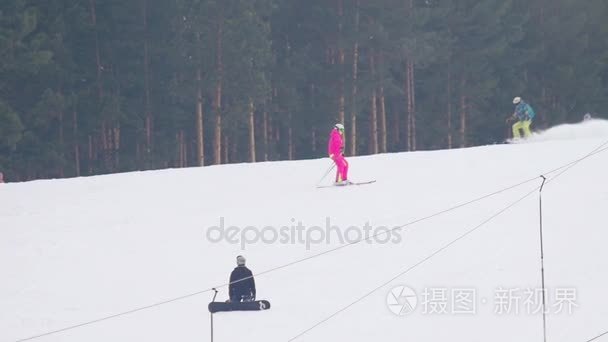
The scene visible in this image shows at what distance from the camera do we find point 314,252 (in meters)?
17.8

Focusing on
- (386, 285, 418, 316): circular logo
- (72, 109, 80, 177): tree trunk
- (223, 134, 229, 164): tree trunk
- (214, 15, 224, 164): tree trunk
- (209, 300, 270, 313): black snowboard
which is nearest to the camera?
(386, 285, 418, 316): circular logo

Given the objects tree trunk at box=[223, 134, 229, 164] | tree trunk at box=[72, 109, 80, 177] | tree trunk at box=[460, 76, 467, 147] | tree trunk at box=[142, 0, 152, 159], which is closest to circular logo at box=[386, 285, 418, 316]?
tree trunk at box=[72, 109, 80, 177]

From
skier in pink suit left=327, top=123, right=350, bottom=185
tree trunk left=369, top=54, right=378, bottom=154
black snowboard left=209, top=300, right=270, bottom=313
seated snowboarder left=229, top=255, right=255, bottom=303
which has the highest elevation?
tree trunk left=369, top=54, right=378, bottom=154

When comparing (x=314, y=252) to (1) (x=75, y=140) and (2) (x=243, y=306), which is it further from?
(1) (x=75, y=140)

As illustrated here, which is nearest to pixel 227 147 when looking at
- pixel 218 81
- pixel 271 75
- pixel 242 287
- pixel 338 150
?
pixel 271 75

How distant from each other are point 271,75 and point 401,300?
33755mm

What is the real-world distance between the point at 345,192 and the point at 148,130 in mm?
24664

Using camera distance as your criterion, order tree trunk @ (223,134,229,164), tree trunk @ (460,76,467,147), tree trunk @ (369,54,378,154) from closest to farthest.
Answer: tree trunk @ (369,54,378,154)
tree trunk @ (223,134,229,164)
tree trunk @ (460,76,467,147)

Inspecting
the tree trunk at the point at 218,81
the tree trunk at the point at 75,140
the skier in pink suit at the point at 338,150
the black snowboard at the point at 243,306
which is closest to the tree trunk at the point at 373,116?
the tree trunk at the point at 218,81

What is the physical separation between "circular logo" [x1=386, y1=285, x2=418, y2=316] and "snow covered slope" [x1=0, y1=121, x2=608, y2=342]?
55mm

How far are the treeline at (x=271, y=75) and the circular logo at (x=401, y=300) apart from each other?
2501cm

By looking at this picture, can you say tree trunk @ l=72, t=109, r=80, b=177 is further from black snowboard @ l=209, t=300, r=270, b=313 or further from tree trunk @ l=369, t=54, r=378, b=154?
black snowboard @ l=209, t=300, r=270, b=313

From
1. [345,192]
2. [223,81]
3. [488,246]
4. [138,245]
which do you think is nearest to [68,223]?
[138,245]

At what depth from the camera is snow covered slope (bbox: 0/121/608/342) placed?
47.0ft
